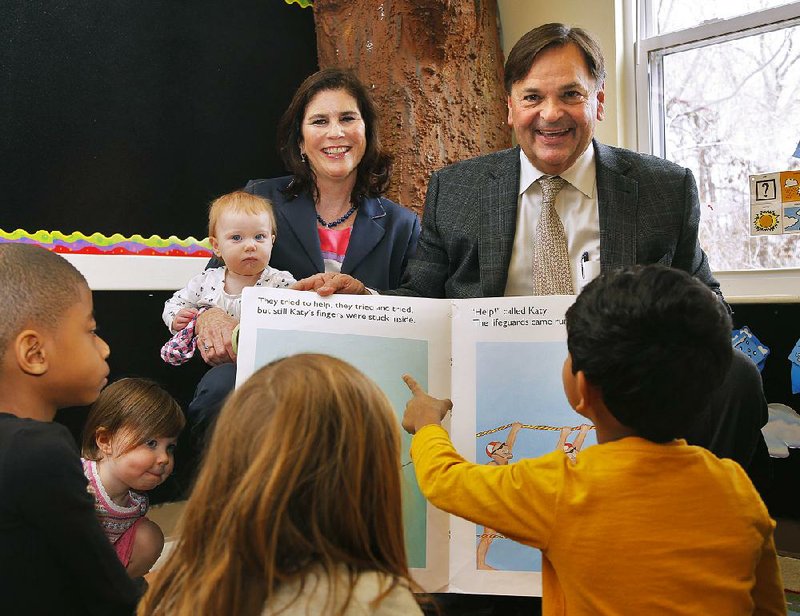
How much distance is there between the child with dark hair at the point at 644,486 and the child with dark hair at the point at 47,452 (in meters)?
0.66

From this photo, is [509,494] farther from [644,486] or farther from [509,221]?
[509,221]

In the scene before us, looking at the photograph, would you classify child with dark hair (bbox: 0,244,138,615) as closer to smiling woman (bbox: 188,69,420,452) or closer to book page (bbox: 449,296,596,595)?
book page (bbox: 449,296,596,595)

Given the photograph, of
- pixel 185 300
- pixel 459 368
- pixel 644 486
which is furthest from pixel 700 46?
pixel 644 486

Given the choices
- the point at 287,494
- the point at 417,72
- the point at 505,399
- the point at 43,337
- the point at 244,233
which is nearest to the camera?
the point at 287,494

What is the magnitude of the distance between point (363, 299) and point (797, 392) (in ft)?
6.11

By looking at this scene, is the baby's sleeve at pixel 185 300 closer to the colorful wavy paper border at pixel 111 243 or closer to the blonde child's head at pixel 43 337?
the colorful wavy paper border at pixel 111 243

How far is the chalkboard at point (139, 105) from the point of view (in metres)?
2.80

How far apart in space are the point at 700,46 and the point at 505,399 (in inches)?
87.2

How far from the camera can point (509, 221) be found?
2125 mm

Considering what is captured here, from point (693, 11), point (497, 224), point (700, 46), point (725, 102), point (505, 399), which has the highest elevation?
point (693, 11)

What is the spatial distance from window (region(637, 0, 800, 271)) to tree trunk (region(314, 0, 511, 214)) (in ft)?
2.43

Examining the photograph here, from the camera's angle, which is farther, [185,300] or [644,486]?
[185,300]

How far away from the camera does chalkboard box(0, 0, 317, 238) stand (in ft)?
9.18

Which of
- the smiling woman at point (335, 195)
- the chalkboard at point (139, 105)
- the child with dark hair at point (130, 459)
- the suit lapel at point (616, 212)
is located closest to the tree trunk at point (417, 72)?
the chalkboard at point (139, 105)
